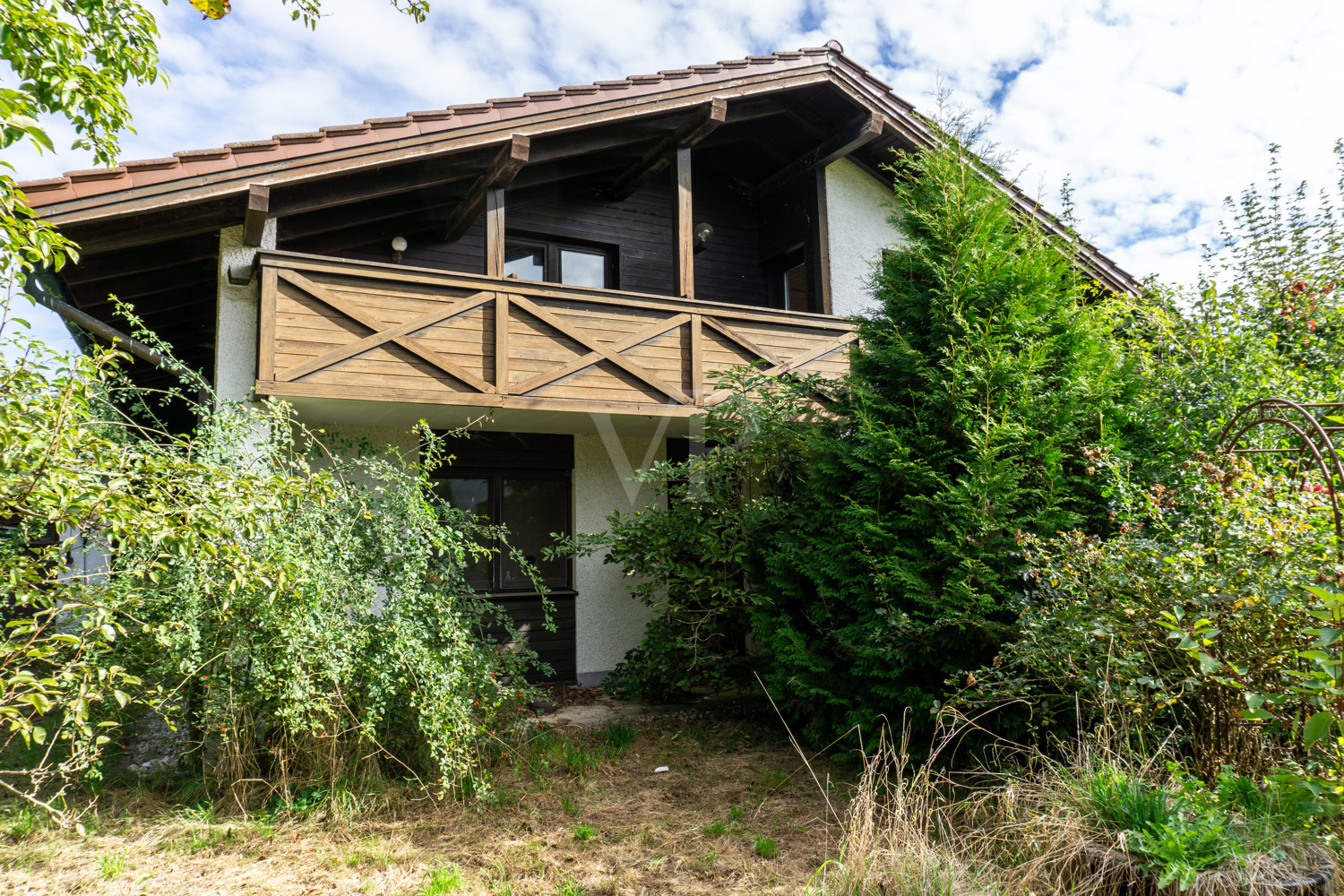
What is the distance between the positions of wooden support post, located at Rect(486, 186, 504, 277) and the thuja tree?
3.30 meters

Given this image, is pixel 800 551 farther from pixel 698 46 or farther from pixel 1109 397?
pixel 698 46

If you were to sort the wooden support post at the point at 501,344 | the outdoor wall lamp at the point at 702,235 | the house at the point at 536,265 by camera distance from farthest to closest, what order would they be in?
1. the outdoor wall lamp at the point at 702,235
2. the wooden support post at the point at 501,344
3. the house at the point at 536,265

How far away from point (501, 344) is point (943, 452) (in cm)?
378

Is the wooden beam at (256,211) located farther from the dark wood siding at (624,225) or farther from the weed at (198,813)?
the weed at (198,813)

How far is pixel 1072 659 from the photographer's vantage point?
377 cm

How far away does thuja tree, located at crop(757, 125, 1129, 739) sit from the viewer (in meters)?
4.47

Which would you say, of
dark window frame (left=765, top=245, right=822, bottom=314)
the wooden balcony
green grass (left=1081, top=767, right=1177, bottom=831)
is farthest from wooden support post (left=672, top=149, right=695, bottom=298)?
green grass (left=1081, top=767, right=1177, bottom=831)

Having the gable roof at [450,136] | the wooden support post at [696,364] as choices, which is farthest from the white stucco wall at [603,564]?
the gable roof at [450,136]

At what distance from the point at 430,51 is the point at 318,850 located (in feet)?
15.4

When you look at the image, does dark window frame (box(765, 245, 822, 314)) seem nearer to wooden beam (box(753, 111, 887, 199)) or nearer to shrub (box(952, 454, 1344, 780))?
wooden beam (box(753, 111, 887, 199))

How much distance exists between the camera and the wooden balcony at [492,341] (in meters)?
6.21

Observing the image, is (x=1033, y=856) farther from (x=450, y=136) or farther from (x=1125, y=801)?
(x=450, y=136)

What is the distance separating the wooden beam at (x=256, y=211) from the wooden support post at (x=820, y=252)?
17.5 feet

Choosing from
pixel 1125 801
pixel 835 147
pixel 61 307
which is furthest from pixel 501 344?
pixel 1125 801
